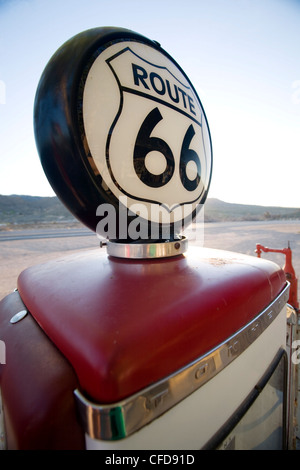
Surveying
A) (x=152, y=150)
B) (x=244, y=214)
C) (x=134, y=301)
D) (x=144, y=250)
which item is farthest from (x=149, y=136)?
(x=244, y=214)

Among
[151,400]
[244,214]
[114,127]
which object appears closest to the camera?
[151,400]

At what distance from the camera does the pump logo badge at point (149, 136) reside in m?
0.72

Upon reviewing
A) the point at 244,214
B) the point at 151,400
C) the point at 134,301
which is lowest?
the point at 151,400

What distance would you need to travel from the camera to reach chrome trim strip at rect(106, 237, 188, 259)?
823 millimetres

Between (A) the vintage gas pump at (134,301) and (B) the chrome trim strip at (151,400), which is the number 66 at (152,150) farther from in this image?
(B) the chrome trim strip at (151,400)

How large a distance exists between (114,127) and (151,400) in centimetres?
69

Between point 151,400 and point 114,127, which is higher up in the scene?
point 114,127

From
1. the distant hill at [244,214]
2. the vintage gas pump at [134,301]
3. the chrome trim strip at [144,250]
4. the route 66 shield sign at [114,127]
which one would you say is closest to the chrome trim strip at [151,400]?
the vintage gas pump at [134,301]

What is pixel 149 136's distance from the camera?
30.7 inches

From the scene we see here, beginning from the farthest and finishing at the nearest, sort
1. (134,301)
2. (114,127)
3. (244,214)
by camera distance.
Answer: (244,214) → (114,127) → (134,301)

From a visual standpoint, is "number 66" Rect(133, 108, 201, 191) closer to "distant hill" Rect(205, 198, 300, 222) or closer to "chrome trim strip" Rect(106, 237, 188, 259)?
"chrome trim strip" Rect(106, 237, 188, 259)

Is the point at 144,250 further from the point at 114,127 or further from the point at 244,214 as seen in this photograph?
the point at 244,214

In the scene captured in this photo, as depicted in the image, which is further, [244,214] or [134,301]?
[244,214]
